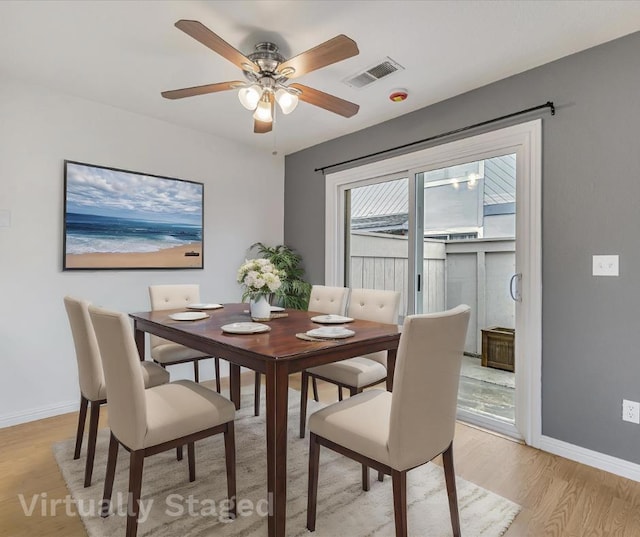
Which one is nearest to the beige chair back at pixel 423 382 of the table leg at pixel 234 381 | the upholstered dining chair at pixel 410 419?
the upholstered dining chair at pixel 410 419

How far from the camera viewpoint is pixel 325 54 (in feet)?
5.91

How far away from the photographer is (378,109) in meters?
3.21

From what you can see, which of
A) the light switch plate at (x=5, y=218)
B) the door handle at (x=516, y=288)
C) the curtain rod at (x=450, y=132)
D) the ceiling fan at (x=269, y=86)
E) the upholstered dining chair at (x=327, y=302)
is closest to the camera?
the ceiling fan at (x=269, y=86)

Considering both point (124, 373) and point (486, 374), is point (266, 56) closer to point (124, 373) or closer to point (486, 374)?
point (124, 373)

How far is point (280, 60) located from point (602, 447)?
2.96 metres

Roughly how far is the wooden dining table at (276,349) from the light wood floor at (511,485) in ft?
2.57

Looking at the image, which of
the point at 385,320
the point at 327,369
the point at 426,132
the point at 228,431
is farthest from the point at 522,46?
the point at 228,431

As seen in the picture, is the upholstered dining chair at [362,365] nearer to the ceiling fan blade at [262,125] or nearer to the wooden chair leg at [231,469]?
the wooden chair leg at [231,469]

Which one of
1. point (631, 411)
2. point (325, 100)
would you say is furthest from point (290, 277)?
point (631, 411)

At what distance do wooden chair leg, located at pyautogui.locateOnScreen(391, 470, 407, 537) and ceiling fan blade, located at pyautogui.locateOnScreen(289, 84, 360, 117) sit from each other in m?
1.95

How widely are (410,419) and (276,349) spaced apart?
588 millimetres

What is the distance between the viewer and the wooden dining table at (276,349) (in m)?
1.48

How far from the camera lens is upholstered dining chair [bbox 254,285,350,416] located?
293cm

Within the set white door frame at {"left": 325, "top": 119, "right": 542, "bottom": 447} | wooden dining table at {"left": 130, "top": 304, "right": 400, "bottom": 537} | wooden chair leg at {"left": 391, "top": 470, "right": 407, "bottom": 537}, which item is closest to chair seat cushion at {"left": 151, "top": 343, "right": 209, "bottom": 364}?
wooden dining table at {"left": 130, "top": 304, "right": 400, "bottom": 537}
